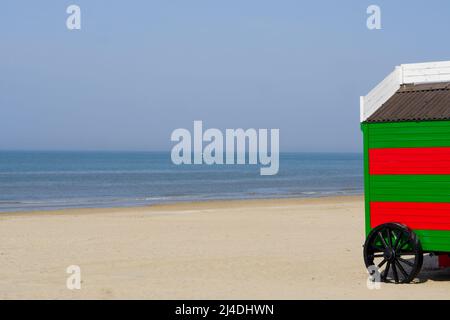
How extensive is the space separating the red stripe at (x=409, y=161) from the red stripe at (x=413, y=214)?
0.55 meters

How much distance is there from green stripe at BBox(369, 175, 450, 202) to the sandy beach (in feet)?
4.85

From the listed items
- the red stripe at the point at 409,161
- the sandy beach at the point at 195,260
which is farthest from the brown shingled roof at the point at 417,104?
the sandy beach at the point at 195,260

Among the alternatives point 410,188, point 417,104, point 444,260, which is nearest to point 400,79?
point 417,104

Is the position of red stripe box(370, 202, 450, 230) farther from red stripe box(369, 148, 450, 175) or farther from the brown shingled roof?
the brown shingled roof

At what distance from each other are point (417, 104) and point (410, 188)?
147 cm

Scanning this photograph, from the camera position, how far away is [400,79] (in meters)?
13.6

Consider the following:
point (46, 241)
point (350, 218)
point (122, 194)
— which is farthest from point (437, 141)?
point (122, 194)

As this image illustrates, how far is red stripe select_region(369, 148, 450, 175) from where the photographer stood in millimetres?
12008

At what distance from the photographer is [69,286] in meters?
12.5

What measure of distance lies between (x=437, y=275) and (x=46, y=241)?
10315mm

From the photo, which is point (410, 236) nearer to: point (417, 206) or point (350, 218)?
point (417, 206)

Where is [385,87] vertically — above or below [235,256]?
above

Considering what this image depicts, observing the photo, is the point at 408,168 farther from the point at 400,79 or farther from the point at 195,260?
the point at 195,260

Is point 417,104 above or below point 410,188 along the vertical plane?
above
